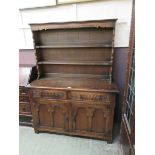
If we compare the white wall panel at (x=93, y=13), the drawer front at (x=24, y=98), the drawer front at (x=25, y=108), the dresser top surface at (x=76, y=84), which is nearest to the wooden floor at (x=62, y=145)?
the drawer front at (x=25, y=108)

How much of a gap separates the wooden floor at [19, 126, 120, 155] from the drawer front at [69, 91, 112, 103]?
2.27ft

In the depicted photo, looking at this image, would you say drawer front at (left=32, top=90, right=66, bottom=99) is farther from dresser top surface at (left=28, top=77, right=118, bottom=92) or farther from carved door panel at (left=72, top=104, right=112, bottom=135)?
carved door panel at (left=72, top=104, right=112, bottom=135)

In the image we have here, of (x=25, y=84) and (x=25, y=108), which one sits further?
(x=25, y=108)

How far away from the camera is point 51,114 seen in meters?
2.23

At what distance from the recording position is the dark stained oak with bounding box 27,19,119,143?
6.59ft

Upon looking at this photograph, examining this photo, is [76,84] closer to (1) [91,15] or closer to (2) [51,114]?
(2) [51,114]

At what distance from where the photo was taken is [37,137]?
7.66 feet

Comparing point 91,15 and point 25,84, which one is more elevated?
point 91,15

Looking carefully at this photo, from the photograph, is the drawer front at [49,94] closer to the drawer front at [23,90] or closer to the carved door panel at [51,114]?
the carved door panel at [51,114]

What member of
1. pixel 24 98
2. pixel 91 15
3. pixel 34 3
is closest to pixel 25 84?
pixel 24 98

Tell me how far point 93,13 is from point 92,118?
5.05 feet

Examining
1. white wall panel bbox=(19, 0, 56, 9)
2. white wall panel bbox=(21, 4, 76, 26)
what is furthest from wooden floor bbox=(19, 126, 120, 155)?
white wall panel bbox=(19, 0, 56, 9)
